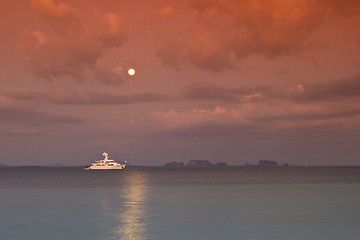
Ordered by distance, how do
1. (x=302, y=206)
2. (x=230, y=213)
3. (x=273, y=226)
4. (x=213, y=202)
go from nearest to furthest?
(x=273, y=226)
(x=230, y=213)
(x=302, y=206)
(x=213, y=202)

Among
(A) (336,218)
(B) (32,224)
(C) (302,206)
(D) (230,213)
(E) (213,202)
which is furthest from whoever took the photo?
(E) (213,202)

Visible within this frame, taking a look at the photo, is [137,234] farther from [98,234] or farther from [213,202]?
[213,202]

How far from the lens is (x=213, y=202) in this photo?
185 feet

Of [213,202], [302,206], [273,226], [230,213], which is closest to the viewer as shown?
[273,226]

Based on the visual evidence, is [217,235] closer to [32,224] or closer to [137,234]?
[137,234]

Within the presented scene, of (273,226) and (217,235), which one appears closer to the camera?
(217,235)

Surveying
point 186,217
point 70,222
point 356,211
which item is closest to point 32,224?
point 70,222

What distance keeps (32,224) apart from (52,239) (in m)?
7.80

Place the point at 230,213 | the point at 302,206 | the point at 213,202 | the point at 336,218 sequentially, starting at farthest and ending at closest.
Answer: the point at 213,202 < the point at 302,206 < the point at 230,213 < the point at 336,218

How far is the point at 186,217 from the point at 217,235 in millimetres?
9692

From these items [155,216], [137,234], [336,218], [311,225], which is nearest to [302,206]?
[336,218]

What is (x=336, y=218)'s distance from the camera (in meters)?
41.3

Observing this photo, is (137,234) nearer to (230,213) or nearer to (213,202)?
(230,213)

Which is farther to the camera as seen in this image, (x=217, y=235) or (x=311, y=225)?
(x=311, y=225)
